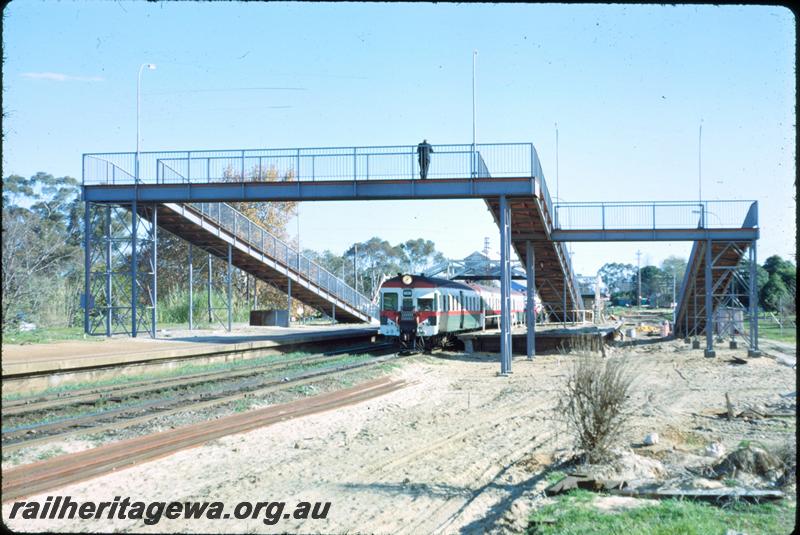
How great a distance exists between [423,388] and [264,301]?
1319 inches

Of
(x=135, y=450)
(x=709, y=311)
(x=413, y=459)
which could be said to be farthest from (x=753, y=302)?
(x=135, y=450)

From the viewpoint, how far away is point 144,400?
555 inches

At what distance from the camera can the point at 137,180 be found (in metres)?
24.5

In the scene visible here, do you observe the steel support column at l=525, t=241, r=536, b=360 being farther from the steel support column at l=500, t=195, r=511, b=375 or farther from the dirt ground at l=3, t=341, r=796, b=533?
the dirt ground at l=3, t=341, r=796, b=533

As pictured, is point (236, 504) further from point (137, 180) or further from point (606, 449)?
point (137, 180)

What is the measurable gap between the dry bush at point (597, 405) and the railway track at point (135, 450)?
5224 mm

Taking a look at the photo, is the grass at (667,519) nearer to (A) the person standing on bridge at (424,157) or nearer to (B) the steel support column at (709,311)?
(A) the person standing on bridge at (424,157)

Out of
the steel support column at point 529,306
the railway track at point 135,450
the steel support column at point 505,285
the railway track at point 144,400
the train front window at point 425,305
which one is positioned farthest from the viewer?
the train front window at point 425,305

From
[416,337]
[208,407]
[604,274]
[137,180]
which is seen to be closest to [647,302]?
[604,274]

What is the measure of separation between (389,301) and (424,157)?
26.7 ft

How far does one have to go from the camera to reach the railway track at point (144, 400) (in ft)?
35.4

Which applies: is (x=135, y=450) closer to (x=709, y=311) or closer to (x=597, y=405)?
(x=597, y=405)

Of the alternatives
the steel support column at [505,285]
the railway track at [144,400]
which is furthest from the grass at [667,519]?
the steel support column at [505,285]

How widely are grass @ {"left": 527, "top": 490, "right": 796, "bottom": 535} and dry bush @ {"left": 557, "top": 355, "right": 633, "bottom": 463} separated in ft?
6.55
